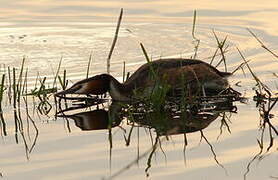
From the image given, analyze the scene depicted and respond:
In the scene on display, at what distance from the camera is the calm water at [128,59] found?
7.44 m

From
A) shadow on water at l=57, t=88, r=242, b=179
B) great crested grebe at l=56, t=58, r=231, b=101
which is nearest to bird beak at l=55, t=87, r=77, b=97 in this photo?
great crested grebe at l=56, t=58, r=231, b=101

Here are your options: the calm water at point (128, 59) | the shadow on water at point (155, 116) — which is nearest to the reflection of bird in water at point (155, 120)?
the shadow on water at point (155, 116)

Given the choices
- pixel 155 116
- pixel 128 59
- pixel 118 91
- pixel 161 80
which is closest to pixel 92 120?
pixel 155 116

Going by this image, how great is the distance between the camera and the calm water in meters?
7.44

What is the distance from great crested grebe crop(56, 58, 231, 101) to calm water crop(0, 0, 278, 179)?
385 millimetres

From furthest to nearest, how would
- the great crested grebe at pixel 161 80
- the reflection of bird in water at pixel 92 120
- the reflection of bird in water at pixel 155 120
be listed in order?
the great crested grebe at pixel 161 80, the reflection of bird in water at pixel 92 120, the reflection of bird in water at pixel 155 120

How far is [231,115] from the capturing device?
29.7ft

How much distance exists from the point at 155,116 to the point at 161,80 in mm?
729

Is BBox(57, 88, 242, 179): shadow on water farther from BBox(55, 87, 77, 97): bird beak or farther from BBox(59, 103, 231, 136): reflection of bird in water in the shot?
BBox(55, 87, 77, 97): bird beak

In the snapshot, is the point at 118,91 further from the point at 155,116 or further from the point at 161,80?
the point at 155,116

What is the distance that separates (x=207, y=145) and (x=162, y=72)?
74.4 inches

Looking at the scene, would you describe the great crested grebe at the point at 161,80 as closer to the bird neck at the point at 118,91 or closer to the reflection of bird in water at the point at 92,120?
the bird neck at the point at 118,91

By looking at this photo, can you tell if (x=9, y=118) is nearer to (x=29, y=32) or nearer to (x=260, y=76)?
(x=260, y=76)

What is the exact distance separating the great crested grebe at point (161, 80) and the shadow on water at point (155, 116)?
14 centimetres
